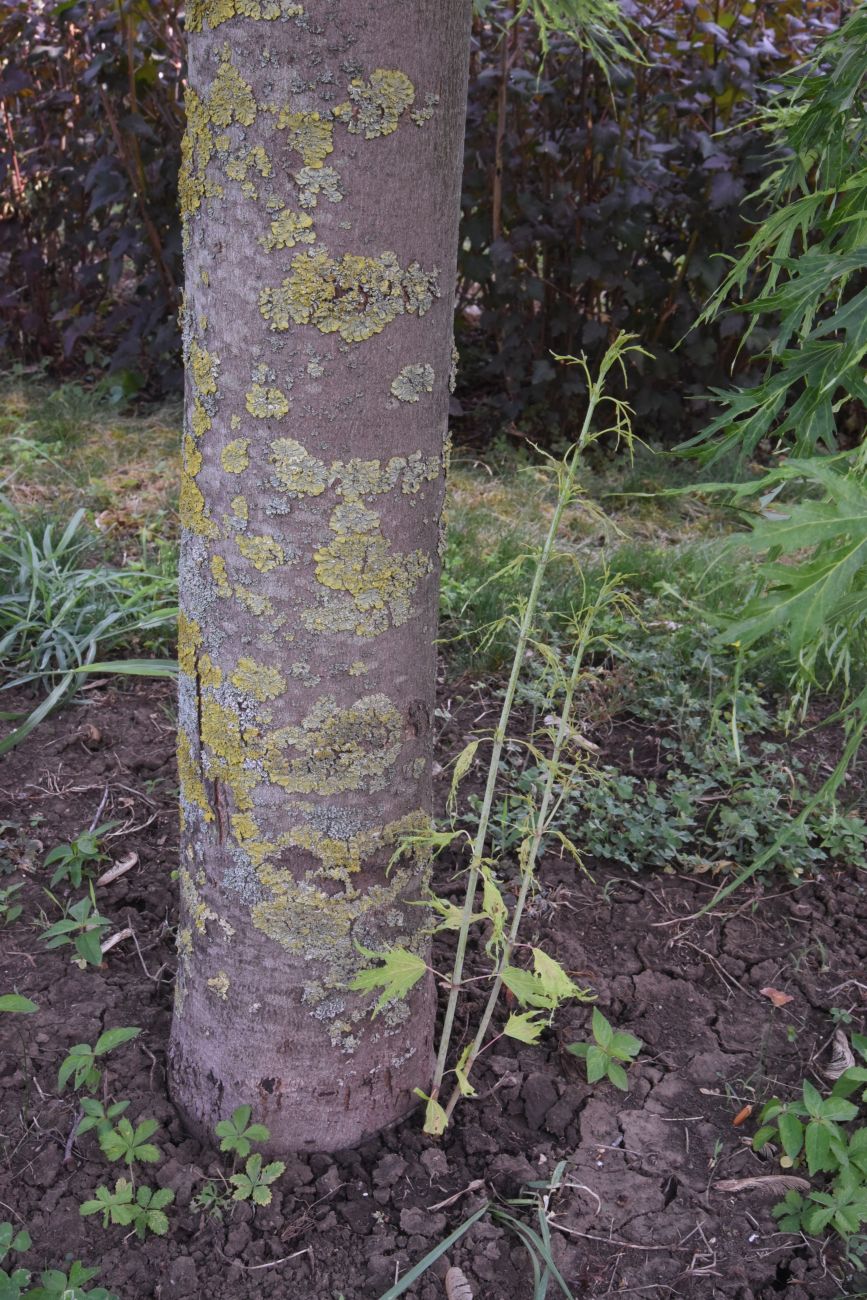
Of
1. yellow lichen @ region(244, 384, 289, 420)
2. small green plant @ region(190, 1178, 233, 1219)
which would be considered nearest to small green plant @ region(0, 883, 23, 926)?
small green plant @ region(190, 1178, 233, 1219)

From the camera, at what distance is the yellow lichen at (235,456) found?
49.7 inches

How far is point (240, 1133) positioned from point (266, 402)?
102 cm

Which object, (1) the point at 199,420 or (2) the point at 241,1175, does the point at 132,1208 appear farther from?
(1) the point at 199,420

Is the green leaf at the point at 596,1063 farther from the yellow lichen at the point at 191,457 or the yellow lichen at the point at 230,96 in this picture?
the yellow lichen at the point at 230,96

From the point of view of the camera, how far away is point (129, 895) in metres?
1.99

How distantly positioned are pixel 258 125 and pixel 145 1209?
139 centimetres

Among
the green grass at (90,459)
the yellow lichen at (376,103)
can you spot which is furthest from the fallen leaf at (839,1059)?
the green grass at (90,459)

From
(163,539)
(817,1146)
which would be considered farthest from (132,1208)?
(163,539)

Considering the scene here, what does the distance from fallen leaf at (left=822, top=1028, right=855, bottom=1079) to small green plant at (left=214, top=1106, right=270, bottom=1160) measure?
3.07ft

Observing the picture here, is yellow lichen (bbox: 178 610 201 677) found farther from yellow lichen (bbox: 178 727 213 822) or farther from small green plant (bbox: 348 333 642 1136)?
small green plant (bbox: 348 333 642 1136)

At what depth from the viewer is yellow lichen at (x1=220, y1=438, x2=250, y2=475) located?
1.26 m

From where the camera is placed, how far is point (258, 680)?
4.39 feet

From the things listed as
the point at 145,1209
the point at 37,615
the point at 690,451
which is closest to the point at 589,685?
the point at 690,451

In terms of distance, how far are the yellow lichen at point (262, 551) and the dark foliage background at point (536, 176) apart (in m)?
3.21
